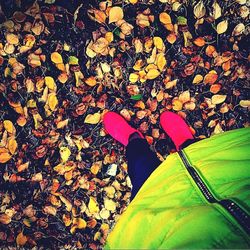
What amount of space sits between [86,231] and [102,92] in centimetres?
98

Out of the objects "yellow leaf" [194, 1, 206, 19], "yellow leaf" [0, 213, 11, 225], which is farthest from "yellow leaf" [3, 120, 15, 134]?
"yellow leaf" [194, 1, 206, 19]

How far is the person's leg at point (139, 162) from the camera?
5.27ft

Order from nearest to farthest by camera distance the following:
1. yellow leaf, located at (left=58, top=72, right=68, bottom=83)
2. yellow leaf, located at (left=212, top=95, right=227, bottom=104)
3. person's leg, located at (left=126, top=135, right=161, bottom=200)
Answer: person's leg, located at (left=126, top=135, right=161, bottom=200)
yellow leaf, located at (left=58, top=72, right=68, bottom=83)
yellow leaf, located at (left=212, top=95, right=227, bottom=104)

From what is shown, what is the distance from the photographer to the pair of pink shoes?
1.87 metres

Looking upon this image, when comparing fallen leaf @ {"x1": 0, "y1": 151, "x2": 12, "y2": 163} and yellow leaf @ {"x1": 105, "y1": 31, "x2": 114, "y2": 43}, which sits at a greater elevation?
yellow leaf @ {"x1": 105, "y1": 31, "x2": 114, "y2": 43}

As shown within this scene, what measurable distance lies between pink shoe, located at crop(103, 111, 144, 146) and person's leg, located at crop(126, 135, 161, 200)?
7 centimetres

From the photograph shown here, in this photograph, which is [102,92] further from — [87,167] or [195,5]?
[195,5]

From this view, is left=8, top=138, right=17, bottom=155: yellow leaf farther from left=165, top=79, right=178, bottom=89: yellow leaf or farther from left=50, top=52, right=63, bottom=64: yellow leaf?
left=165, top=79, right=178, bottom=89: yellow leaf

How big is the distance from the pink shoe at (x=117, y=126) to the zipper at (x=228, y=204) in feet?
2.68

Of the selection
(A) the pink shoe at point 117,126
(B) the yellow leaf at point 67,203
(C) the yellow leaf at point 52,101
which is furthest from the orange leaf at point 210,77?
(B) the yellow leaf at point 67,203

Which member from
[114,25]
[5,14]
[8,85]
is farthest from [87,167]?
[5,14]

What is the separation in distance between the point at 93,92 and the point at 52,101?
0.29 meters

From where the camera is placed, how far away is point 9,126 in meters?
1.83

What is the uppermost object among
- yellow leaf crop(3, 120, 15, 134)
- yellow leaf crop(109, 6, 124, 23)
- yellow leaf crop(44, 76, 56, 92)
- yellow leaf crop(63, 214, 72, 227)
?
yellow leaf crop(109, 6, 124, 23)
